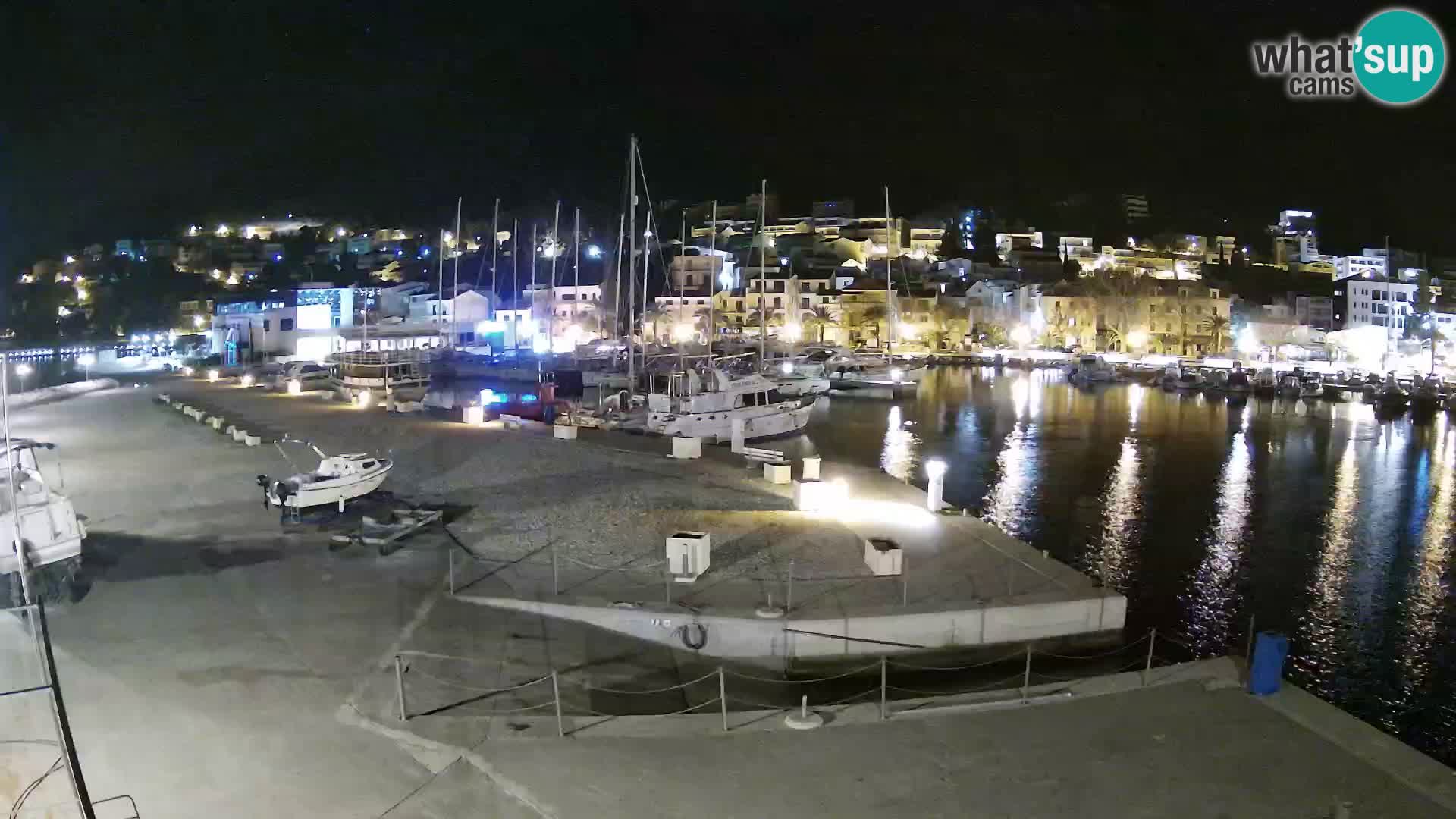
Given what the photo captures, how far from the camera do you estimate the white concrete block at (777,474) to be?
18359 millimetres

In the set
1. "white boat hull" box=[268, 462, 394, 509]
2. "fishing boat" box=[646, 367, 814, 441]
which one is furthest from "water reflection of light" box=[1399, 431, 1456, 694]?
"fishing boat" box=[646, 367, 814, 441]

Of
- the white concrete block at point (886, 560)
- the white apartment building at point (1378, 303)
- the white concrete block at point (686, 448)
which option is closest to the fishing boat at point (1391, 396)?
the white apartment building at point (1378, 303)

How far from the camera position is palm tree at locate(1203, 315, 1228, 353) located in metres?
97.9

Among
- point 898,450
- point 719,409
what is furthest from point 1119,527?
point 719,409

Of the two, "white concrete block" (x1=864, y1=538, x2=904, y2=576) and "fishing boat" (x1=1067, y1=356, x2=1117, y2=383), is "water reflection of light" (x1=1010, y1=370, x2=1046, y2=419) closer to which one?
"fishing boat" (x1=1067, y1=356, x2=1117, y2=383)

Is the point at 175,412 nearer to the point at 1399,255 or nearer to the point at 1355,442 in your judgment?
the point at 1355,442

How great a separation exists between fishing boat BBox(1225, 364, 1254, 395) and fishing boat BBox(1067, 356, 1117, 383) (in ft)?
26.7

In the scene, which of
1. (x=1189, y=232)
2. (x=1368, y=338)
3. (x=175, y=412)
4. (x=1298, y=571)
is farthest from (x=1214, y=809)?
(x=1189, y=232)

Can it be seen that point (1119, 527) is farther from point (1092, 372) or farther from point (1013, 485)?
point (1092, 372)

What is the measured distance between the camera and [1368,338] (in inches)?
3447

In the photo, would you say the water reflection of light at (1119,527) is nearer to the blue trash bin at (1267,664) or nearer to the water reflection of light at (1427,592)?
the water reflection of light at (1427,592)

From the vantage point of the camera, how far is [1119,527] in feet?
72.9

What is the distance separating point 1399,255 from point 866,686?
155063mm

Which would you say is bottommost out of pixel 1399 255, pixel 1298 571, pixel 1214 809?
pixel 1298 571
